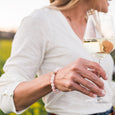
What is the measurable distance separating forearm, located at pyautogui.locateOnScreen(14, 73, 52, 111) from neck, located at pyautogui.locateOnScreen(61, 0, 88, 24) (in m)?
0.56

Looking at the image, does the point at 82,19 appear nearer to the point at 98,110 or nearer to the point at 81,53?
the point at 81,53

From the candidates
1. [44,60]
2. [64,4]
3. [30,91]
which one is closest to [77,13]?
[64,4]

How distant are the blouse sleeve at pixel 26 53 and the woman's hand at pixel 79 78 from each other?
32 cm

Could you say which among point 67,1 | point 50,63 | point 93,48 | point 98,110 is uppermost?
point 67,1

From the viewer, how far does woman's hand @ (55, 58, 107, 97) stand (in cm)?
86

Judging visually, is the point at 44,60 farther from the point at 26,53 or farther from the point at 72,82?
the point at 72,82

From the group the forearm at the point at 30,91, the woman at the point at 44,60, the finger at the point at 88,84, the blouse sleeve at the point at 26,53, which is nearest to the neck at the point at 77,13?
the woman at the point at 44,60

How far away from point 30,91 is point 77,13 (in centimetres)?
65

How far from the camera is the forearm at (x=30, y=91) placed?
99cm

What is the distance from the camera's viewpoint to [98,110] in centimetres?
129

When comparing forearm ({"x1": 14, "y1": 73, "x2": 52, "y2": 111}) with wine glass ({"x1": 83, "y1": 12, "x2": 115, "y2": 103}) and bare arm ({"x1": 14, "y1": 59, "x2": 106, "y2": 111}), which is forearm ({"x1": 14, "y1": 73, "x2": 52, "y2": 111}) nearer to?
bare arm ({"x1": 14, "y1": 59, "x2": 106, "y2": 111})

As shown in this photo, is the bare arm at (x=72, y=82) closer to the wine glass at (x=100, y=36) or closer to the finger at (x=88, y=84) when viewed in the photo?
the finger at (x=88, y=84)

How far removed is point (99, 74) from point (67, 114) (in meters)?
0.41

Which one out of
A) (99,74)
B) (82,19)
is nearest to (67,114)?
(99,74)
